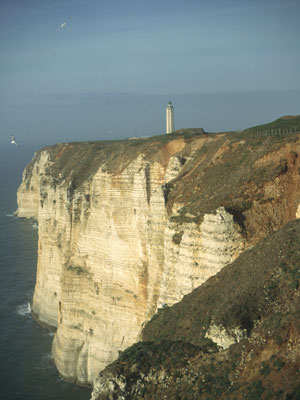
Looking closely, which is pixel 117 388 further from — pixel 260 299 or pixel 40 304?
pixel 40 304

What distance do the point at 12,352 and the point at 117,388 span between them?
97.2 ft

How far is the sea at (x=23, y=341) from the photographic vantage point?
37.2m

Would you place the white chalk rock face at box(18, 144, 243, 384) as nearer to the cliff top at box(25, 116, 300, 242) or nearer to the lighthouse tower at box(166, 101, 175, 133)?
the cliff top at box(25, 116, 300, 242)

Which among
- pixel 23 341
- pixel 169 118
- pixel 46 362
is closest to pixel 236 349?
pixel 46 362

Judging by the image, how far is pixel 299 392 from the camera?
1280cm

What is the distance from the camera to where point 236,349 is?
1555cm

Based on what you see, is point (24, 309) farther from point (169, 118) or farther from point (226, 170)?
point (169, 118)

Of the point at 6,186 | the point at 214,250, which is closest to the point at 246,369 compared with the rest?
the point at 214,250

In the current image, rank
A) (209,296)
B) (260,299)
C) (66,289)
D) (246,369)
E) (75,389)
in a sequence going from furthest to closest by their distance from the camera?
(66,289) → (75,389) → (209,296) → (260,299) → (246,369)

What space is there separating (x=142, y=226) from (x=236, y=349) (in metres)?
22.2

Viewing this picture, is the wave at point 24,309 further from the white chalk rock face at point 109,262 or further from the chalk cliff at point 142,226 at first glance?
the white chalk rock face at point 109,262

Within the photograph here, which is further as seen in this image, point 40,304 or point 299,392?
point 40,304

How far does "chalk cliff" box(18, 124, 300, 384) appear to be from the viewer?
25703 mm

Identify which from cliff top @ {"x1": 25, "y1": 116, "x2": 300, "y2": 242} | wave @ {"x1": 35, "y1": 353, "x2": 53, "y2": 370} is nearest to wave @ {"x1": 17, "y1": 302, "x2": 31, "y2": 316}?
wave @ {"x1": 35, "y1": 353, "x2": 53, "y2": 370}
